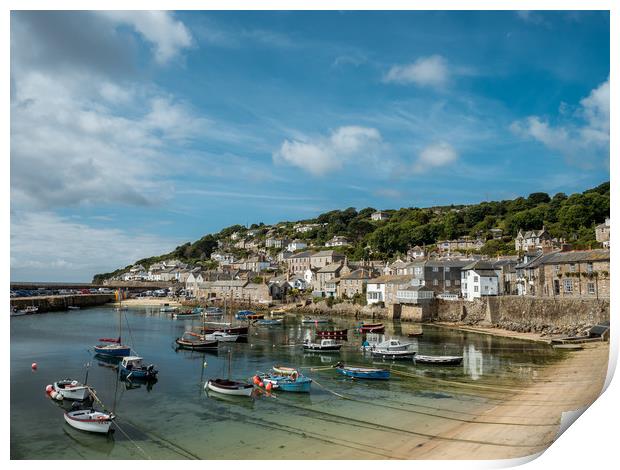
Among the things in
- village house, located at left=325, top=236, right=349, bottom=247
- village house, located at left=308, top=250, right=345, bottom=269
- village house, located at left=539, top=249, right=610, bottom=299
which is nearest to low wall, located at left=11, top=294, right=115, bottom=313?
village house, located at left=308, top=250, right=345, bottom=269

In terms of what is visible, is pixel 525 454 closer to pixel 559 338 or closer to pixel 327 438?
pixel 327 438

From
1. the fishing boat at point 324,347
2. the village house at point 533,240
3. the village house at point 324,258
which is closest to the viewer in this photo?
the fishing boat at point 324,347

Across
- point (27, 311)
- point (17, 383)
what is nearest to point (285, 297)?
point (27, 311)

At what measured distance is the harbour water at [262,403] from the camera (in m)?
11.6

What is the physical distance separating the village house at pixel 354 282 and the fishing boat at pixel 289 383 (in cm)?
3110

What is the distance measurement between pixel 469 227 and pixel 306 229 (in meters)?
37.8

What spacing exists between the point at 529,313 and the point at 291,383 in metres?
21.0

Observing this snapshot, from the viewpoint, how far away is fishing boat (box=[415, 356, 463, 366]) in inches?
814

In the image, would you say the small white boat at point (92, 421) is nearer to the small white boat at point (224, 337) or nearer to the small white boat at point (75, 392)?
the small white boat at point (75, 392)

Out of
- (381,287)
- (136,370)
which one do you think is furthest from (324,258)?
(136,370)

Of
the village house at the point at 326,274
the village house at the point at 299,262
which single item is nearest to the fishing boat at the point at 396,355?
the village house at the point at 326,274

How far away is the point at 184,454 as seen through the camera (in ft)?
36.6

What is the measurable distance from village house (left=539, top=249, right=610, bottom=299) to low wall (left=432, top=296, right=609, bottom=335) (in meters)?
0.92

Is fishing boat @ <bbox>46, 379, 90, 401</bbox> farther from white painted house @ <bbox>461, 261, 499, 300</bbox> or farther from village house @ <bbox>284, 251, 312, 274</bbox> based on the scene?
village house @ <bbox>284, 251, 312, 274</bbox>
